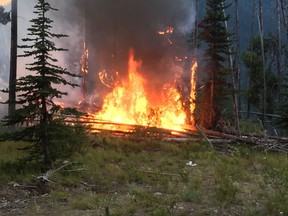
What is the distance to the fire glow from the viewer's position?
17.9m

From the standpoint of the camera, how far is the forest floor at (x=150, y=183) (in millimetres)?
7523

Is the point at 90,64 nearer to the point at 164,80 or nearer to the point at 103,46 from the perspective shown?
the point at 103,46

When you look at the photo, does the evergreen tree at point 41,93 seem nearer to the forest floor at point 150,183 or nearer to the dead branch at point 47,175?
the dead branch at point 47,175

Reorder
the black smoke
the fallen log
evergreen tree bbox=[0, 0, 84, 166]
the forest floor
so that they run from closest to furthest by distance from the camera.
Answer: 1. the forest floor
2. evergreen tree bbox=[0, 0, 84, 166]
3. the fallen log
4. the black smoke

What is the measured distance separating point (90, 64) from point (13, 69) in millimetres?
7394

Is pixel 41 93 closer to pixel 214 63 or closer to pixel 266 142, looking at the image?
pixel 266 142

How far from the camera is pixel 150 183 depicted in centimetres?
972

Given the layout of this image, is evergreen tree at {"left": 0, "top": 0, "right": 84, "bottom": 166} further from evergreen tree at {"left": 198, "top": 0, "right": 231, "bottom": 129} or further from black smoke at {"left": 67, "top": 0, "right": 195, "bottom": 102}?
evergreen tree at {"left": 198, "top": 0, "right": 231, "bottom": 129}

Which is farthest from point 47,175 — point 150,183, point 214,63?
point 214,63

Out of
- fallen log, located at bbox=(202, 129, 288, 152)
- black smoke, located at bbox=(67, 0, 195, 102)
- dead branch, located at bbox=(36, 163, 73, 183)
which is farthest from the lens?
black smoke, located at bbox=(67, 0, 195, 102)

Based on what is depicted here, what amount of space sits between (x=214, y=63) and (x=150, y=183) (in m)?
10.5

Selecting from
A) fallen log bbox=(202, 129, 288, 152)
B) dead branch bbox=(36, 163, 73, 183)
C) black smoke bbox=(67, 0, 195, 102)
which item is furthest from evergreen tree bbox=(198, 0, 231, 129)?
dead branch bbox=(36, 163, 73, 183)

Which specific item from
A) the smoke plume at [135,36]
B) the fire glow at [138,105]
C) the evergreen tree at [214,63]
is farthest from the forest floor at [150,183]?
the smoke plume at [135,36]

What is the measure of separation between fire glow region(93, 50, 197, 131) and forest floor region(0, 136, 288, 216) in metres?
3.47
